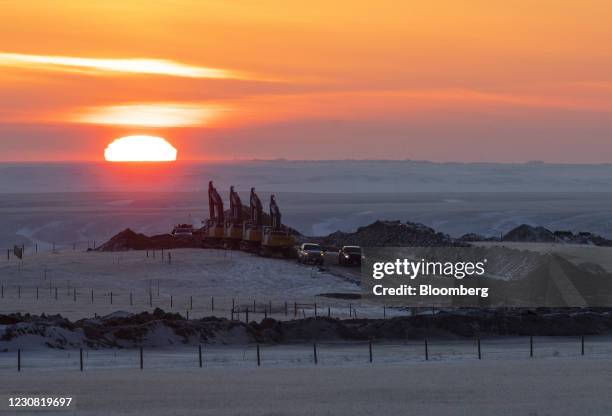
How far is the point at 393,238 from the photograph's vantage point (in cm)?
9062

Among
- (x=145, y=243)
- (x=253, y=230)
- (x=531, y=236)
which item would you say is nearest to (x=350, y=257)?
(x=253, y=230)

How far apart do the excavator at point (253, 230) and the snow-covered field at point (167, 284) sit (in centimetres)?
455

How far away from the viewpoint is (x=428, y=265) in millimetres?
68750

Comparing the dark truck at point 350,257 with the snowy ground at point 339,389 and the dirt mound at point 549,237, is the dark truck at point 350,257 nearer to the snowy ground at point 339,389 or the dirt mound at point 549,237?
the dirt mound at point 549,237

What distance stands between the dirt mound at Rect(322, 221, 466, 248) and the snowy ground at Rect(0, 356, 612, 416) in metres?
44.9

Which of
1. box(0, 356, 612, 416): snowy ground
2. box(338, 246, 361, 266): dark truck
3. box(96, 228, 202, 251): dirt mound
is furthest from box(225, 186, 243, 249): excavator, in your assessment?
box(0, 356, 612, 416): snowy ground

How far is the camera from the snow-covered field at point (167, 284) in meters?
58.8

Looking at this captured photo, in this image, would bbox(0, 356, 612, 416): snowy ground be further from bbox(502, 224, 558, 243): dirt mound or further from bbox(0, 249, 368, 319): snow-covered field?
bbox(502, 224, 558, 243): dirt mound

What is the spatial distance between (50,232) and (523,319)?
361 feet

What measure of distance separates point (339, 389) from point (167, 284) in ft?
118

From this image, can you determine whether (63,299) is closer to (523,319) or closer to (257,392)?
(523,319)

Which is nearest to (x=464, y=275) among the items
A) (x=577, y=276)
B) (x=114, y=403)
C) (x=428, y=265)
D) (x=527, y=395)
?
(x=428, y=265)

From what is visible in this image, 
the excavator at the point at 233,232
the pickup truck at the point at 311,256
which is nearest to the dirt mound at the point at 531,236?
the excavator at the point at 233,232

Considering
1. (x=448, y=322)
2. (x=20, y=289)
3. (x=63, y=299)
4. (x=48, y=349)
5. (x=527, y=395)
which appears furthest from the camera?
(x=20, y=289)
